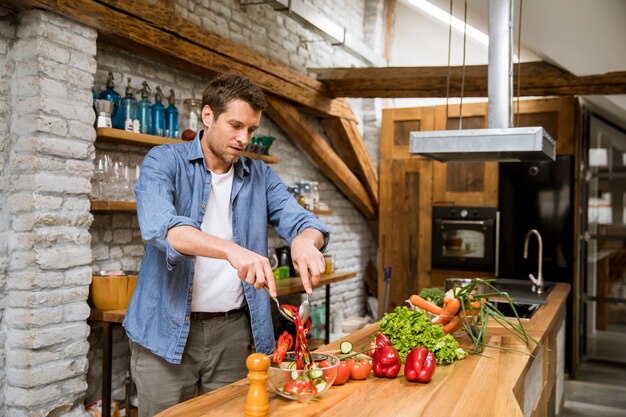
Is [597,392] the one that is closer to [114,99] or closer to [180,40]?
[180,40]

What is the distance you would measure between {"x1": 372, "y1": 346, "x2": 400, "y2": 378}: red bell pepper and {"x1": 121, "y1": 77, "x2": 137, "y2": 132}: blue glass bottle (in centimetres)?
233

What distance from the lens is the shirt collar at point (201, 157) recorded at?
7.32 ft

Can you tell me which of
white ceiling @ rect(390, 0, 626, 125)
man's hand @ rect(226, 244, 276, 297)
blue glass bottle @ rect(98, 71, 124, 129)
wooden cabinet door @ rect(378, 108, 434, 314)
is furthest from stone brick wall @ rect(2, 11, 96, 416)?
wooden cabinet door @ rect(378, 108, 434, 314)

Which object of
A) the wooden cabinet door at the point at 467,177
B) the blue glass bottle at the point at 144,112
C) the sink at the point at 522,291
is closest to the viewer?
the blue glass bottle at the point at 144,112

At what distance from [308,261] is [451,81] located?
3800 millimetres

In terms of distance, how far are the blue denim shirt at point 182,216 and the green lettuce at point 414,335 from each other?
1.23 ft

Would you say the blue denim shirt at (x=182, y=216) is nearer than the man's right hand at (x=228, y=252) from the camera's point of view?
No

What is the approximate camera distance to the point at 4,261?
3100 mm

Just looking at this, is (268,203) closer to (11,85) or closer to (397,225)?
(11,85)

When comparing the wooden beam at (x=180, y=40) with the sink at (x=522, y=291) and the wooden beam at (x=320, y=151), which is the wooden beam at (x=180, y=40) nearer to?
the wooden beam at (x=320, y=151)

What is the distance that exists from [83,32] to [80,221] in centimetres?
103

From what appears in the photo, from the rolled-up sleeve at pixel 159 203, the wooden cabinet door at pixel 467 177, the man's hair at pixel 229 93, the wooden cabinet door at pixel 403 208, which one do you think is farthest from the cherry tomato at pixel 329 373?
the wooden cabinet door at pixel 403 208

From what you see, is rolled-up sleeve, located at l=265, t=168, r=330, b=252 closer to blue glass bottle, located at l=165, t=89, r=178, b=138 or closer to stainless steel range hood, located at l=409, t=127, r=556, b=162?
stainless steel range hood, located at l=409, t=127, r=556, b=162

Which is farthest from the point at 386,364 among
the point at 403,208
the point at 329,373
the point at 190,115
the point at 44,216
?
the point at 403,208
